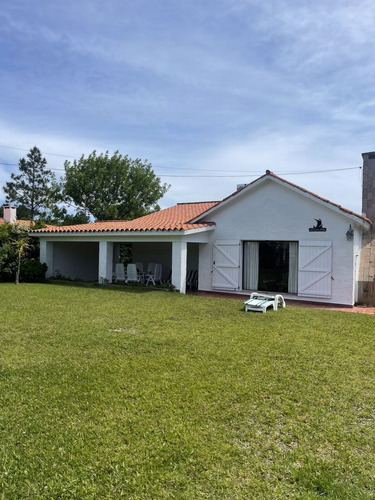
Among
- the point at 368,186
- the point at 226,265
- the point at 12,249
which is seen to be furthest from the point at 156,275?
the point at 368,186

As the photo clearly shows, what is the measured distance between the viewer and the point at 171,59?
14.1m

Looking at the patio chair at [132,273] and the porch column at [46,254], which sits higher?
the porch column at [46,254]

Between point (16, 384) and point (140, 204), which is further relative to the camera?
point (140, 204)

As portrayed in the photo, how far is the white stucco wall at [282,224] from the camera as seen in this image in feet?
41.6

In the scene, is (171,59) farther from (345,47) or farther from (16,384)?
(16,384)

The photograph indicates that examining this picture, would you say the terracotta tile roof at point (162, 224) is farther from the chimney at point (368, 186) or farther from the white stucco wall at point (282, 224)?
the chimney at point (368, 186)

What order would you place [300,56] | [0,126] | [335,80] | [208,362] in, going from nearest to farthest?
1. [208,362]
2. [300,56]
3. [335,80]
4. [0,126]

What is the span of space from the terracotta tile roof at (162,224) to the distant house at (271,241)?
0.41ft

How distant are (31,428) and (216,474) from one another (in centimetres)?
199

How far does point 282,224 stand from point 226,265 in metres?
2.98

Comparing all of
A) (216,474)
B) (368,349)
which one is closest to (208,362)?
(216,474)

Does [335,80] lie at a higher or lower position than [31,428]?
higher

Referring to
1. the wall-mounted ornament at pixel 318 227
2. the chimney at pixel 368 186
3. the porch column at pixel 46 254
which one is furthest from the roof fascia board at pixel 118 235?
the chimney at pixel 368 186

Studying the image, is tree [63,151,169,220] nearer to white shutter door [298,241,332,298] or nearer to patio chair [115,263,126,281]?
patio chair [115,263,126,281]
